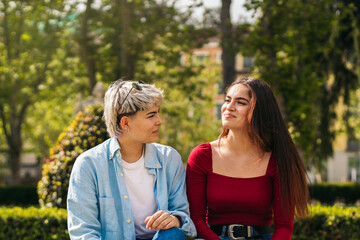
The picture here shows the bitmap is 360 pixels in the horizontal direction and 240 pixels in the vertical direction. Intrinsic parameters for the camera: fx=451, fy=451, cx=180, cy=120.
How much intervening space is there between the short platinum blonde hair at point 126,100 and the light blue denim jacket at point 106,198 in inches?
7.3

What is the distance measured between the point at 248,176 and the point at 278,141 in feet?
1.13

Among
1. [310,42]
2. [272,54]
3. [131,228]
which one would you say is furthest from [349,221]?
[310,42]

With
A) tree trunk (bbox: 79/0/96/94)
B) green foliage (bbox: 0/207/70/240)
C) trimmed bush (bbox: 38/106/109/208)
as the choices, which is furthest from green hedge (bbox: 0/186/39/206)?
trimmed bush (bbox: 38/106/109/208)

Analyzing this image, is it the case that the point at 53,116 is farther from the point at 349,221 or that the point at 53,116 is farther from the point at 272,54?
the point at 349,221

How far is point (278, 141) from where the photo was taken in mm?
3299

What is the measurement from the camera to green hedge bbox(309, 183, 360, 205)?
16438mm

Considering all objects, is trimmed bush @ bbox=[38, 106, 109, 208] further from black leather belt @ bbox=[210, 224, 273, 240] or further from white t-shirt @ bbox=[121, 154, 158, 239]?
black leather belt @ bbox=[210, 224, 273, 240]

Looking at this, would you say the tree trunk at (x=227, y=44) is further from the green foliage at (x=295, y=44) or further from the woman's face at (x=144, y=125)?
the woman's face at (x=144, y=125)

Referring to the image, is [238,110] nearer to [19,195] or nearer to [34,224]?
[34,224]

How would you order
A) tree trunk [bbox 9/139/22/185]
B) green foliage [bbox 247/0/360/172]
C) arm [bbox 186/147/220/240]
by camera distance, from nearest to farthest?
arm [bbox 186/147/220/240] → green foliage [bbox 247/0/360/172] → tree trunk [bbox 9/139/22/185]

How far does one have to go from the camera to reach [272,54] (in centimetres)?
1065

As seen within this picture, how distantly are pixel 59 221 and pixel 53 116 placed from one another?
64.5 feet

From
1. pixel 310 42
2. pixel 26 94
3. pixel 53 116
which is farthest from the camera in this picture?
pixel 53 116

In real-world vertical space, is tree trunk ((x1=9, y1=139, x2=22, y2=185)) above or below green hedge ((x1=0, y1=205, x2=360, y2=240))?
below
